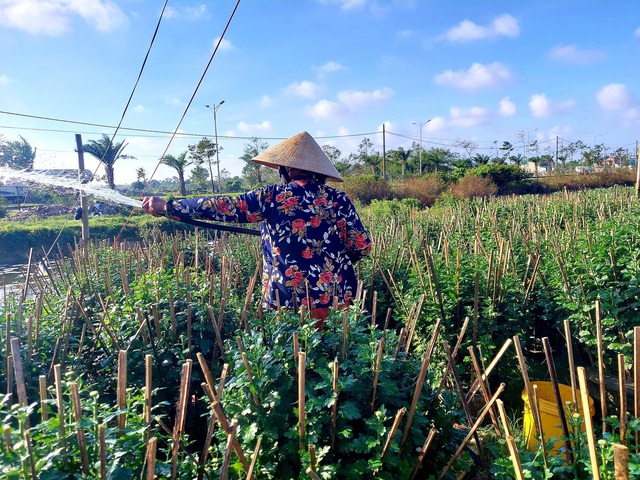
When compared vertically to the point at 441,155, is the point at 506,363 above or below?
below

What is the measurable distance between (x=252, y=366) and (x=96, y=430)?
0.48 meters

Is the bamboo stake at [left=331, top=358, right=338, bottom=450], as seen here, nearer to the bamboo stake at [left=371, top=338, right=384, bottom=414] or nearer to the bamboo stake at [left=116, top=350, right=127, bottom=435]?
the bamboo stake at [left=371, top=338, right=384, bottom=414]

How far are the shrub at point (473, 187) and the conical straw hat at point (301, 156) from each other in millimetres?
18474

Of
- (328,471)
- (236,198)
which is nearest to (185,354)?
(236,198)

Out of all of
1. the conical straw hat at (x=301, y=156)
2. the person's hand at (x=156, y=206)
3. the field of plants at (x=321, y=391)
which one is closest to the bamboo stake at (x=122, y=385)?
the field of plants at (x=321, y=391)

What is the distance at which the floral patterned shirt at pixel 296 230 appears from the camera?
2.43 metres

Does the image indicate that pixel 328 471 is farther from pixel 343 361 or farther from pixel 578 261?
pixel 578 261

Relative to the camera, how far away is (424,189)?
21.2m

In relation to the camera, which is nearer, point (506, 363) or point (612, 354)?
point (612, 354)

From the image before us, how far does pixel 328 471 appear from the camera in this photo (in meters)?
1.30

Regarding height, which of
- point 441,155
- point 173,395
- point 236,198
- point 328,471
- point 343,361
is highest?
point 441,155

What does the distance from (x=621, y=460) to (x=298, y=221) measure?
178cm

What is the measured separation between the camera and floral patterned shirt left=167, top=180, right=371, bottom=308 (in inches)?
→ 95.8

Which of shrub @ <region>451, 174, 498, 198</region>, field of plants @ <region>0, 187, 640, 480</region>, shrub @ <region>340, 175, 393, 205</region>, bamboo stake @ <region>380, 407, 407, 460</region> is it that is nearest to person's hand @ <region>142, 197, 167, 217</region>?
field of plants @ <region>0, 187, 640, 480</region>
